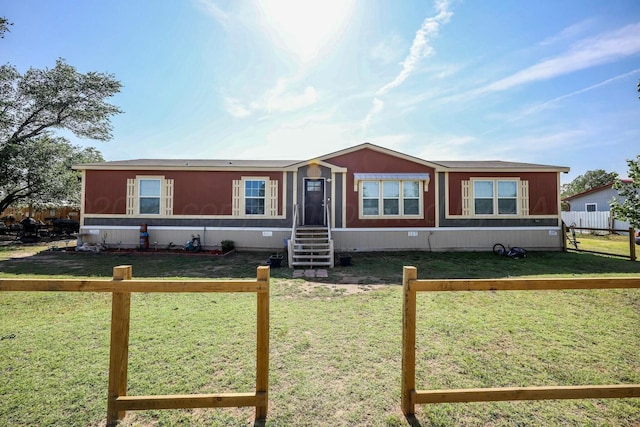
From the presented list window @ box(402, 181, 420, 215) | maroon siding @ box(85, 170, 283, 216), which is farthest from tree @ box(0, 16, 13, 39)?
window @ box(402, 181, 420, 215)

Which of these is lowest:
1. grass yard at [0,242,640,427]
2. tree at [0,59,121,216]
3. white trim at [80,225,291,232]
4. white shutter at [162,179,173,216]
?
grass yard at [0,242,640,427]

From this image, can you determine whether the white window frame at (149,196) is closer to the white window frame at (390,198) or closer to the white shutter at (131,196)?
the white shutter at (131,196)

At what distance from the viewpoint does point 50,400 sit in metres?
2.42

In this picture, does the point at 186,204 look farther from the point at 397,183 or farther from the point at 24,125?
the point at 24,125

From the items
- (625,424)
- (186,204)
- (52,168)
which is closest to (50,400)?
(625,424)

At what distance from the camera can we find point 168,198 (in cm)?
1171

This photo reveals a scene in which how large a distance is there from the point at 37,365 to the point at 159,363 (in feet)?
4.32

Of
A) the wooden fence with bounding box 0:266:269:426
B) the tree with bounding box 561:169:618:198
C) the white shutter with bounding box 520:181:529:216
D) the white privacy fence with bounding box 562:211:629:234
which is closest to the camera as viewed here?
the wooden fence with bounding box 0:266:269:426

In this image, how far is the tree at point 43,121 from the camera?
1653 cm

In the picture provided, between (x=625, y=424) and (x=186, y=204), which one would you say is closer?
(x=625, y=424)

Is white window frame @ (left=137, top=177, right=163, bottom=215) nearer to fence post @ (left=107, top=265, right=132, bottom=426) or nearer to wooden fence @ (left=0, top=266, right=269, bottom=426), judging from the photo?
wooden fence @ (left=0, top=266, right=269, bottom=426)

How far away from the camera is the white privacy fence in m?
18.5

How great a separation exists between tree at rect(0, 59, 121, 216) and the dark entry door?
17.8 metres

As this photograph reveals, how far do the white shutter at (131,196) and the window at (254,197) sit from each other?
487cm
